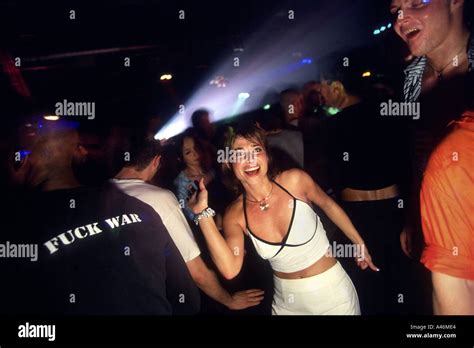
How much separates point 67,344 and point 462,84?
2822 millimetres

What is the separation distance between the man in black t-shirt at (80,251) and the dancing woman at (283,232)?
35 cm

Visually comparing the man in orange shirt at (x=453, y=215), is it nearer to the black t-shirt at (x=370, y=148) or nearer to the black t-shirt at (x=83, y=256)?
the black t-shirt at (x=370, y=148)

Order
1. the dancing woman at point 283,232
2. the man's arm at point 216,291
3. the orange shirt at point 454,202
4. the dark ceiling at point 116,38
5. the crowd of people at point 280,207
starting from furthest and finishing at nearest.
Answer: the dark ceiling at point 116,38
the man's arm at point 216,291
the dancing woman at point 283,232
the crowd of people at point 280,207
the orange shirt at point 454,202

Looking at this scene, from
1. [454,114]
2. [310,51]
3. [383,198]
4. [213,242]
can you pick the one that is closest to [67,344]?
[213,242]

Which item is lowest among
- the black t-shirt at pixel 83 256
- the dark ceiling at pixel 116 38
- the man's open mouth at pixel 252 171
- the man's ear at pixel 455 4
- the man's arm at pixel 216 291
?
the man's arm at pixel 216 291

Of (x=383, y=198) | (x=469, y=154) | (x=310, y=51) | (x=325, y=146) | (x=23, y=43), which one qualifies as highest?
(x=310, y=51)

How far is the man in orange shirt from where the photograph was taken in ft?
4.28

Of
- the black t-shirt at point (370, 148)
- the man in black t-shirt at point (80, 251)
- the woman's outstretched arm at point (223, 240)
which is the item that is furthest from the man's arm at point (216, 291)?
the black t-shirt at point (370, 148)

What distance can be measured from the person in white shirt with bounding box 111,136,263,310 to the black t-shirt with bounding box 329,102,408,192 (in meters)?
1.13

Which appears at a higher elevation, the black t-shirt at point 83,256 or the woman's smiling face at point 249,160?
the woman's smiling face at point 249,160

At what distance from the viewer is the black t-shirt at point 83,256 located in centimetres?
167

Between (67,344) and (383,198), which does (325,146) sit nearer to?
(383,198)

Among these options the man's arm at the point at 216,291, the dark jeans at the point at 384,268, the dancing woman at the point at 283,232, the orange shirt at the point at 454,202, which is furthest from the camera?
the dark jeans at the point at 384,268

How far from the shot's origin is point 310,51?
14.3 feet
